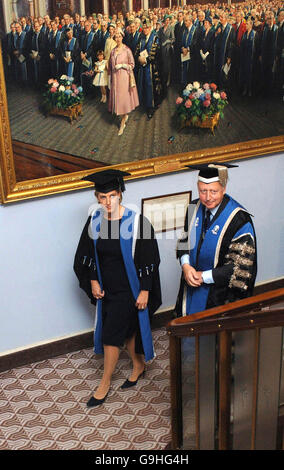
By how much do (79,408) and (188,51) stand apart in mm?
3309

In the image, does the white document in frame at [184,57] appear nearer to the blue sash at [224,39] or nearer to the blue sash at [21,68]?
the blue sash at [224,39]

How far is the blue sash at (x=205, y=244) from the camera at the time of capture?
4.45 m

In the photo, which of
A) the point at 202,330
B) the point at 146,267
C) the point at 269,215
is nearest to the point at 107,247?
the point at 146,267

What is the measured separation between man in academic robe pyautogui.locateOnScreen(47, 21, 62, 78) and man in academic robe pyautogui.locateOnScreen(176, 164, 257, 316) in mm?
1401

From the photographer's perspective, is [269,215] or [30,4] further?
[269,215]

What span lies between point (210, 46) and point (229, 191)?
151 cm

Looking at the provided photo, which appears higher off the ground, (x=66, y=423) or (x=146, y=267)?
(x=146, y=267)

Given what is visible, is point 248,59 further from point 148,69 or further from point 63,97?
point 63,97

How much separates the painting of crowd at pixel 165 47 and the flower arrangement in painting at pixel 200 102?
0.25 feet

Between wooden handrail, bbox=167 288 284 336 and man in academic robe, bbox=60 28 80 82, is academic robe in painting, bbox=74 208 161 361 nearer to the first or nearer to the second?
man in academic robe, bbox=60 28 80 82

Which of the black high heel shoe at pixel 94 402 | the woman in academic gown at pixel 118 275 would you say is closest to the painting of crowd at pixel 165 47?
the woman in academic gown at pixel 118 275

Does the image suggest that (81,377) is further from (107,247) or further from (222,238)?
(222,238)

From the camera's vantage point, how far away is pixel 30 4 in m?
4.48

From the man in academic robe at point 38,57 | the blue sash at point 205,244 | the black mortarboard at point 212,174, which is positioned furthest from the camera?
the man in academic robe at point 38,57
